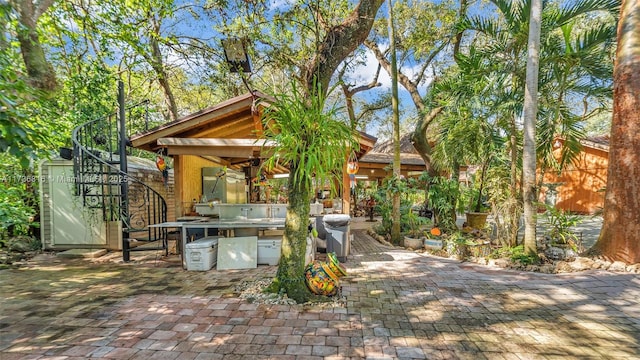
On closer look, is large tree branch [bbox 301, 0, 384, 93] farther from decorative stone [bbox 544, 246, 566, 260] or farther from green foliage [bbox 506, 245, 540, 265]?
decorative stone [bbox 544, 246, 566, 260]

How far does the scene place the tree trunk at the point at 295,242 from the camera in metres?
3.30

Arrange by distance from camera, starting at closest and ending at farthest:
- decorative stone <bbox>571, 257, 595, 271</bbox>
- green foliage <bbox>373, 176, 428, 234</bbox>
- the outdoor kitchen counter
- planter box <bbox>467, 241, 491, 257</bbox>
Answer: decorative stone <bbox>571, 257, 595, 271</bbox> < the outdoor kitchen counter < planter box <bbox>467, 241, 491, 257</bbox> < green foliage <bbox>373, 176, 428, 234</bbox>

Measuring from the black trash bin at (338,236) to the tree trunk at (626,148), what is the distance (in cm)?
471

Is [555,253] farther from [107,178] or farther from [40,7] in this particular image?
[40,7]

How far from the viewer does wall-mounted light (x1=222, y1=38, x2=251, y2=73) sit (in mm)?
3717

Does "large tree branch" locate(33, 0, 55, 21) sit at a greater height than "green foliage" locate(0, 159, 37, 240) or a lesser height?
greater

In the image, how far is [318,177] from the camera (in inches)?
120

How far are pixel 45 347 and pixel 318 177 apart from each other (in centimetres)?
317

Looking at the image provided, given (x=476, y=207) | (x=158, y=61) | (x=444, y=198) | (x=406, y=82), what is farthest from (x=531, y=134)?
(x=158, y=61)

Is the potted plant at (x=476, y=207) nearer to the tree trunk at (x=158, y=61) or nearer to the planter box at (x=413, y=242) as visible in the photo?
the planter box at (x=413, y=242)

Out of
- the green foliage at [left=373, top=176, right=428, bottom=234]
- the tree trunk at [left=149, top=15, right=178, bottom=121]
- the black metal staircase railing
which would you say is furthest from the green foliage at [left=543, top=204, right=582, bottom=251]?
the tree trunk at [left=149, top=15, right=178, bottom=121]

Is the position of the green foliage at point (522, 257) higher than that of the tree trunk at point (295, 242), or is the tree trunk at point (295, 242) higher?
the tree trunk at point (295, 242)

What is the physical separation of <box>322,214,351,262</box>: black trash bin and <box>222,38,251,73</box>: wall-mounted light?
321 cm

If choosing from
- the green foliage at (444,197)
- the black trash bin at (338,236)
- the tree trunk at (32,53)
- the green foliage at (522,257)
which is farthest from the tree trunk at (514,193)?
the tree trunk at (32,53)
